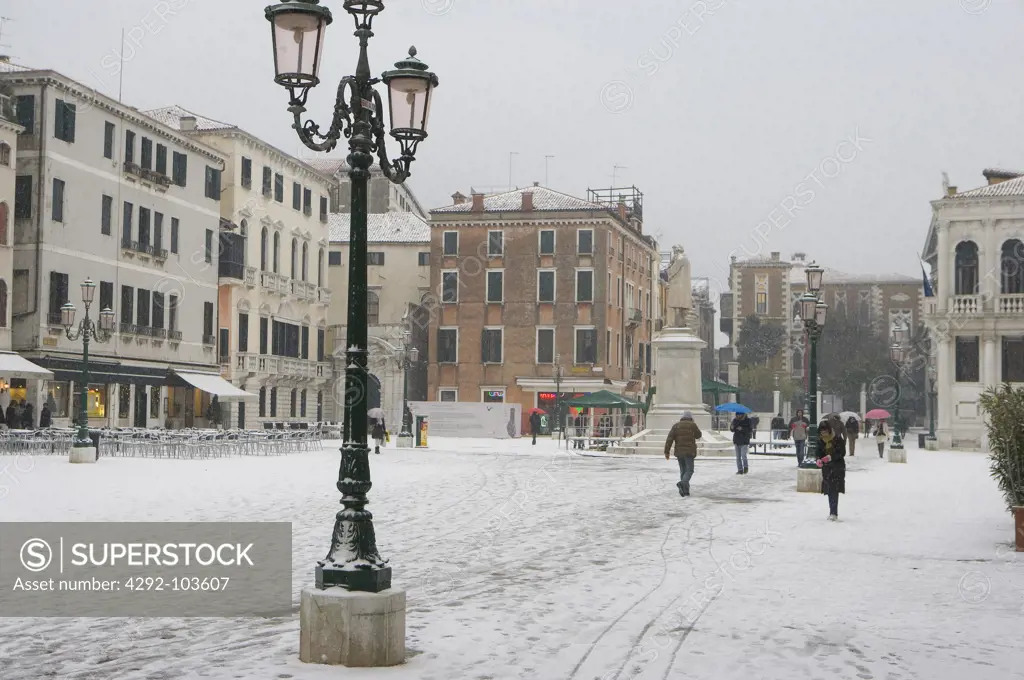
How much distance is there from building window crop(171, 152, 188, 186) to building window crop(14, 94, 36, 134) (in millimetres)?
8151

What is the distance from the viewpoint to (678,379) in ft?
123

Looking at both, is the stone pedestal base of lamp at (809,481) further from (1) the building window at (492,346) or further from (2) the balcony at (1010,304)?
(1) the building window at (492,346)

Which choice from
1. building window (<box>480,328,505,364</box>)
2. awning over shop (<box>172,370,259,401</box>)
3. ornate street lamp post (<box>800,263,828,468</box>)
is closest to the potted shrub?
ornate street lamp post (<box>800,263,828,468</box>)

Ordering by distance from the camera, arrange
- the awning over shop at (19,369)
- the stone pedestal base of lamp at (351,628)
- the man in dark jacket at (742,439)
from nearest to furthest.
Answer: the stone pedestal base of lamp at (351,628), the man in dark jacket at (742,439), the awning over shop at (19,369)

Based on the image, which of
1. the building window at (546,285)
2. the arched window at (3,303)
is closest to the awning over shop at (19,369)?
the arched window at (3,303)

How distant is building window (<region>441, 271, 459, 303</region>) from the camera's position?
60594 millimetres

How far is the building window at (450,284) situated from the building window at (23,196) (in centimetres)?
2691

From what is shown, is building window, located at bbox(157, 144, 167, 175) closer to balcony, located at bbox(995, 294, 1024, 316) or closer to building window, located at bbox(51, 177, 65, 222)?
building window, located at bbox(51, 177, 65, 222)

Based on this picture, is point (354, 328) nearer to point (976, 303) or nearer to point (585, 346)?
point (976, 303)

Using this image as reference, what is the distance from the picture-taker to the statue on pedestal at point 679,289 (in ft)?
125

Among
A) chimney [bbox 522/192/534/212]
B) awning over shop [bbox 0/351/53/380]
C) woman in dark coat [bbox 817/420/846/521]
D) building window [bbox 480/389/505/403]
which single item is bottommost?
woman in dark coat [bbox 817/420/846/521]

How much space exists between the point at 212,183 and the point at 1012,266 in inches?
1293

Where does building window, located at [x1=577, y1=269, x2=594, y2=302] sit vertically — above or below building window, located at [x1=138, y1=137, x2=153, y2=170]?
below

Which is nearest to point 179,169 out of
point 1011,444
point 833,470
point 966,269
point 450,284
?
point 450,284
